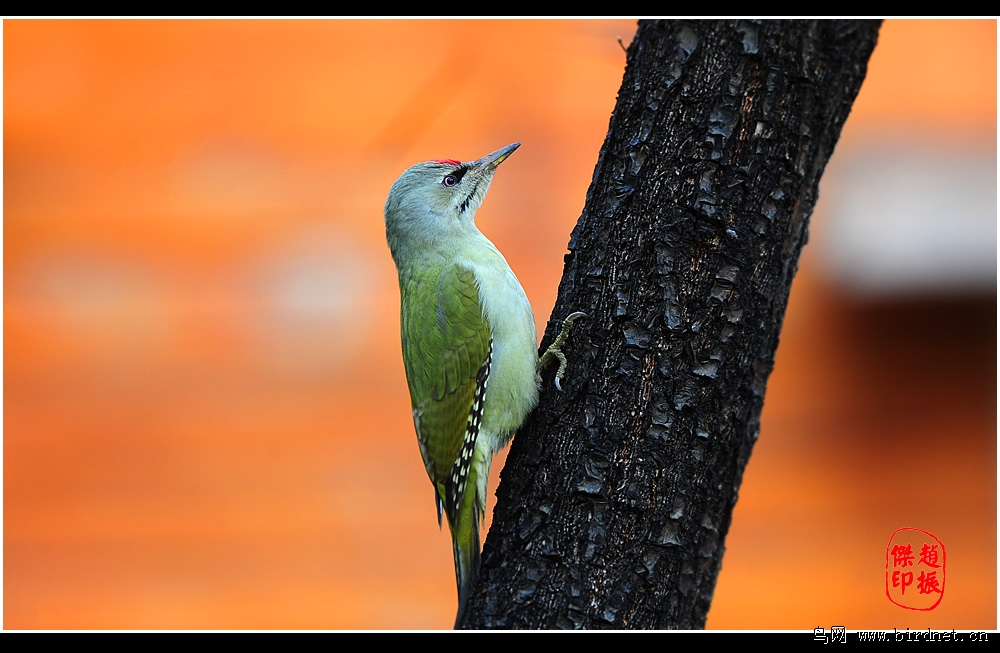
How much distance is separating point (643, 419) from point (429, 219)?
135cm

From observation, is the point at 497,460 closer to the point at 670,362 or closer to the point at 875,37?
the point at 670,362

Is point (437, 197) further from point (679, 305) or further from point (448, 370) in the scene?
point (679, 305)

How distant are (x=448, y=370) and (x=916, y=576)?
5.28ft

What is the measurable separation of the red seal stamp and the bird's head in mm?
1842

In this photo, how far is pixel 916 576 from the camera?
2547mm

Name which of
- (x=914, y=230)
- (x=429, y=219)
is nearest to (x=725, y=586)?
(x=914, y=230)

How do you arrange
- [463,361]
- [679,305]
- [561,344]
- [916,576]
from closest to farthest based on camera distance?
[679,305] → [561,344] → [916,576] → [463,361]

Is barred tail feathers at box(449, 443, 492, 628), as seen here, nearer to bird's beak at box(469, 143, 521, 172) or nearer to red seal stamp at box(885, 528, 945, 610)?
bird's beak at box(469, 143, 521, 172)

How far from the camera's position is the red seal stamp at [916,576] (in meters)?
2.52

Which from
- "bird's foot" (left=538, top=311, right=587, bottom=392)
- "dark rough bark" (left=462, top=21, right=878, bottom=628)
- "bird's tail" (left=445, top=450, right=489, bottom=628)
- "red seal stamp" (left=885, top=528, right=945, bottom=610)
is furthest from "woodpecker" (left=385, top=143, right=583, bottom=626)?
"red seal stamp" (left=885, top=528, right=945, bottom=610)

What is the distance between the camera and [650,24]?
2.12 m

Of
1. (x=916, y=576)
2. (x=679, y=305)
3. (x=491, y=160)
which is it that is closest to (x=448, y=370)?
(x=491, y=160)

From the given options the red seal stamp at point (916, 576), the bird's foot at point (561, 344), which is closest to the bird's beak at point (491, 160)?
the bird's foot at point (561, 344)

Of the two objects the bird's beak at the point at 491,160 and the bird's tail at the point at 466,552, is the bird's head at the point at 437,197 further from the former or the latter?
the bird's tail at the point at 466,552
